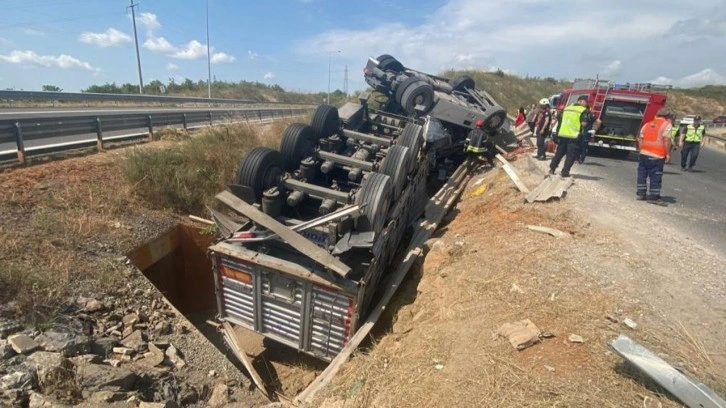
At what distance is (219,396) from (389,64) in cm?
770

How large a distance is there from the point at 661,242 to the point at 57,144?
971 cm

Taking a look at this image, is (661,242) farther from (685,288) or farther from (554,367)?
(554,367)

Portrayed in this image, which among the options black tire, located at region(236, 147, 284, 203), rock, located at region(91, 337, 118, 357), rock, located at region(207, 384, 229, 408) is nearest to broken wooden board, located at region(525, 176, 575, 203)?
black tire, located at region(236, 147, 284, 203)

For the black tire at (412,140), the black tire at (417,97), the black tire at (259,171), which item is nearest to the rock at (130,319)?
the black tire at (259,171)

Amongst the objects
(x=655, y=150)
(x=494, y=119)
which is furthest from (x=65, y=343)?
(x=494, y=119)

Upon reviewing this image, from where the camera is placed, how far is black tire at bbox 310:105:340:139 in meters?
6.41

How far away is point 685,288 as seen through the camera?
3682mm

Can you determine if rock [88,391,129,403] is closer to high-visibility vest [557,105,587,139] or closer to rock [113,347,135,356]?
rock [113,347,135,356]

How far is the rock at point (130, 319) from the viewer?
14.5ft

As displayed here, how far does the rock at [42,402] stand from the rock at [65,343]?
0.65 meters

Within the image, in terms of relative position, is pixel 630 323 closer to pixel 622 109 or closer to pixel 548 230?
pixel 548 230

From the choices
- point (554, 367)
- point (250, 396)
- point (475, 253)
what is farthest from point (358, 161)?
point (554, 367)

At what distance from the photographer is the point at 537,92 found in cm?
3303

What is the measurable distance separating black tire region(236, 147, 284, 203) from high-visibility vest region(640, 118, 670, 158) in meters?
5.61
